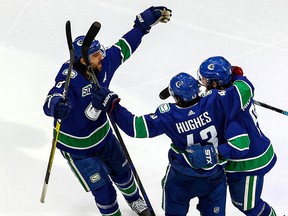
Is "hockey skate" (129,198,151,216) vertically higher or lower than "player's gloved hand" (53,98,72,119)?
lower

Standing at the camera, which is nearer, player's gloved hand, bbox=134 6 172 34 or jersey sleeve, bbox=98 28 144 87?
jersey sleeve, bbox=98 28 144 87

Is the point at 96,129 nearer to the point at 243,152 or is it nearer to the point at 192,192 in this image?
the point at 192,192

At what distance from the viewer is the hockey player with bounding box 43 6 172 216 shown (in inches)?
138

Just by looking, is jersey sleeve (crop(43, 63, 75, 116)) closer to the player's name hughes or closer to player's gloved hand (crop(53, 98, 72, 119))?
player's gloved hand (crop(53, 98, 72, 119))

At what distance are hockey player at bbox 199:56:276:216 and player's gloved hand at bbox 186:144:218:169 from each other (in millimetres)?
66

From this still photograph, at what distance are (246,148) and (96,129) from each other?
2.90 ft

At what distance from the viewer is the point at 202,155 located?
322 cm

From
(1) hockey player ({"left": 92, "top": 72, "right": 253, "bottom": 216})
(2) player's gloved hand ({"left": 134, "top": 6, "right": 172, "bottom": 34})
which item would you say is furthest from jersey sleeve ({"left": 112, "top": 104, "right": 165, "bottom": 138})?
(2) player's gloved hand ({"left": 134, "top": 6, "right": 172, "bottom": 34})

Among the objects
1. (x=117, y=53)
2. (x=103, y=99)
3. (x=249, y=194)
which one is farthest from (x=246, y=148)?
(x=117, y=53)

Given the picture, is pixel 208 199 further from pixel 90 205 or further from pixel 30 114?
pixel 30 114

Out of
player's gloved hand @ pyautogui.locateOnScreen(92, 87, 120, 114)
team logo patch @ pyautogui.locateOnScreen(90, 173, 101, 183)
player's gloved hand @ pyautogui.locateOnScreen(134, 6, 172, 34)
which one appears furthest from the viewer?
player's gloved hand @ pyautogui.locateOnScreen(134, 6, 172, 34)

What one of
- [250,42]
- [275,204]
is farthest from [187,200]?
[250,42]

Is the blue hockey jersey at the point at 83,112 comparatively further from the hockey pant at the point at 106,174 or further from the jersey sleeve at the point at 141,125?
the jersey sleeve at the point at 141,125

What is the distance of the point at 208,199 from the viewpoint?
3.51m
